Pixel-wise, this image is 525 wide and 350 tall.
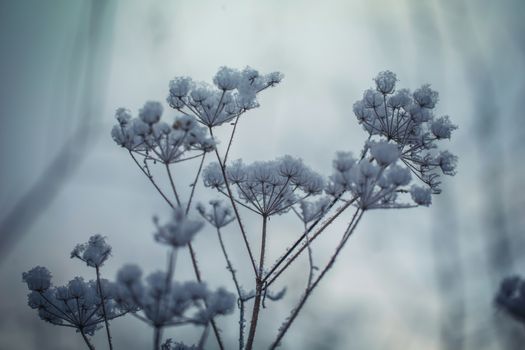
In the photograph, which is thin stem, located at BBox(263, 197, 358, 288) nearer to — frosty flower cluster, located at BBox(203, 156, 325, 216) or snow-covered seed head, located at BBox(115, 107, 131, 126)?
frosty flower cluster, located at BBox(203, 156, 325, 216)

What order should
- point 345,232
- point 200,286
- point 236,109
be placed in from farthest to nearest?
1. point 236,109
2. point 345,232
3. point 200,286

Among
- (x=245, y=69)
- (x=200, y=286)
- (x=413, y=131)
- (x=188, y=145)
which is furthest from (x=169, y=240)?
(x=413, y=131)

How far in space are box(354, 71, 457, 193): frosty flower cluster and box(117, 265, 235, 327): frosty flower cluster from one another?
126 inches

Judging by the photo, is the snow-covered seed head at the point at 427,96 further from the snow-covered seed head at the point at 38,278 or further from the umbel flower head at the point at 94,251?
the snow-covered seed head at the point at 38,278

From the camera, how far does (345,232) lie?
4.52 m

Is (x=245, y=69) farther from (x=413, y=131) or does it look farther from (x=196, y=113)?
(x=413, y=131)

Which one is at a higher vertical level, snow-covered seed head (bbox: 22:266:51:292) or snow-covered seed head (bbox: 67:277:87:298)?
snow-covered seed head (bbox: 22:266:51:292)

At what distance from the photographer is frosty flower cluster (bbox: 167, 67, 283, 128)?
553cm

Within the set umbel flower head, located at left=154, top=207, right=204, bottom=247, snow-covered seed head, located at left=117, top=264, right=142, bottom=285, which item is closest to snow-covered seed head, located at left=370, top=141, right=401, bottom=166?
umbel flower head, located at left=154, top=207, right=204, bottom=247

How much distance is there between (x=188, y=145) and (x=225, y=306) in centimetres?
180

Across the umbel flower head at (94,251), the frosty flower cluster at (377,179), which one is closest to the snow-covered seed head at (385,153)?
the frosty flower cluster at (377,179)

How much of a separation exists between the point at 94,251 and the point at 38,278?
2.32ft

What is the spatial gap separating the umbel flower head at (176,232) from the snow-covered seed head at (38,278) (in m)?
2.29

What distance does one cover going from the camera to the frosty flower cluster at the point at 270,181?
5.34m
